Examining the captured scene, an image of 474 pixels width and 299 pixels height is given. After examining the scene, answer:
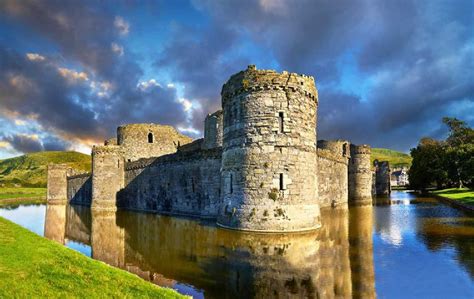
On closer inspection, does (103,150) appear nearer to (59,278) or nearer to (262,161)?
(262,161)

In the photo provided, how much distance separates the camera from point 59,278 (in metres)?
7.76

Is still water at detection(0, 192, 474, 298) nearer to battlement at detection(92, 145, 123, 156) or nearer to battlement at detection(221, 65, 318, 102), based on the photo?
battlement at detection(221, 65, 318, 102)

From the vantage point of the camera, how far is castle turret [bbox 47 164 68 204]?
50250 millimetres

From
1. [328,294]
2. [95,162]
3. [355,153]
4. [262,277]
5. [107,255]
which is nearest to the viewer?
[328,294]

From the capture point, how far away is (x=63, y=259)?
9766 millimetres

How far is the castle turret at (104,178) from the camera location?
34594mm

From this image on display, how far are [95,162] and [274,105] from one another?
23.5 meters

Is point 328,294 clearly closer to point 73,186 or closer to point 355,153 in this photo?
point 355,153

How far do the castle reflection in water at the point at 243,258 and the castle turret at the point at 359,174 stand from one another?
87.0 feet

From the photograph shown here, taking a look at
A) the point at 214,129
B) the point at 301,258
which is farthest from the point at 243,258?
the point at 214,129

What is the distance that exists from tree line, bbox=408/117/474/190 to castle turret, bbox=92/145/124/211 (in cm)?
4302

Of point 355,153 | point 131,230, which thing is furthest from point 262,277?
point 355,153

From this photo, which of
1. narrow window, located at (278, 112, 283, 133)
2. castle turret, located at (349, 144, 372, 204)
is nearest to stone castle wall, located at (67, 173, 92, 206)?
narrow window, located at (278, 112, 283, 133)

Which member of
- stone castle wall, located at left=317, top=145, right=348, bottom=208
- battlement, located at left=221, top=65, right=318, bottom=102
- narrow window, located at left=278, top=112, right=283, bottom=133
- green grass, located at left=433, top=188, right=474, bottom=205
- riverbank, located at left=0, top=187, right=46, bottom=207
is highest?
battlement, located at left=221, top=65, right=318, bottom=102
